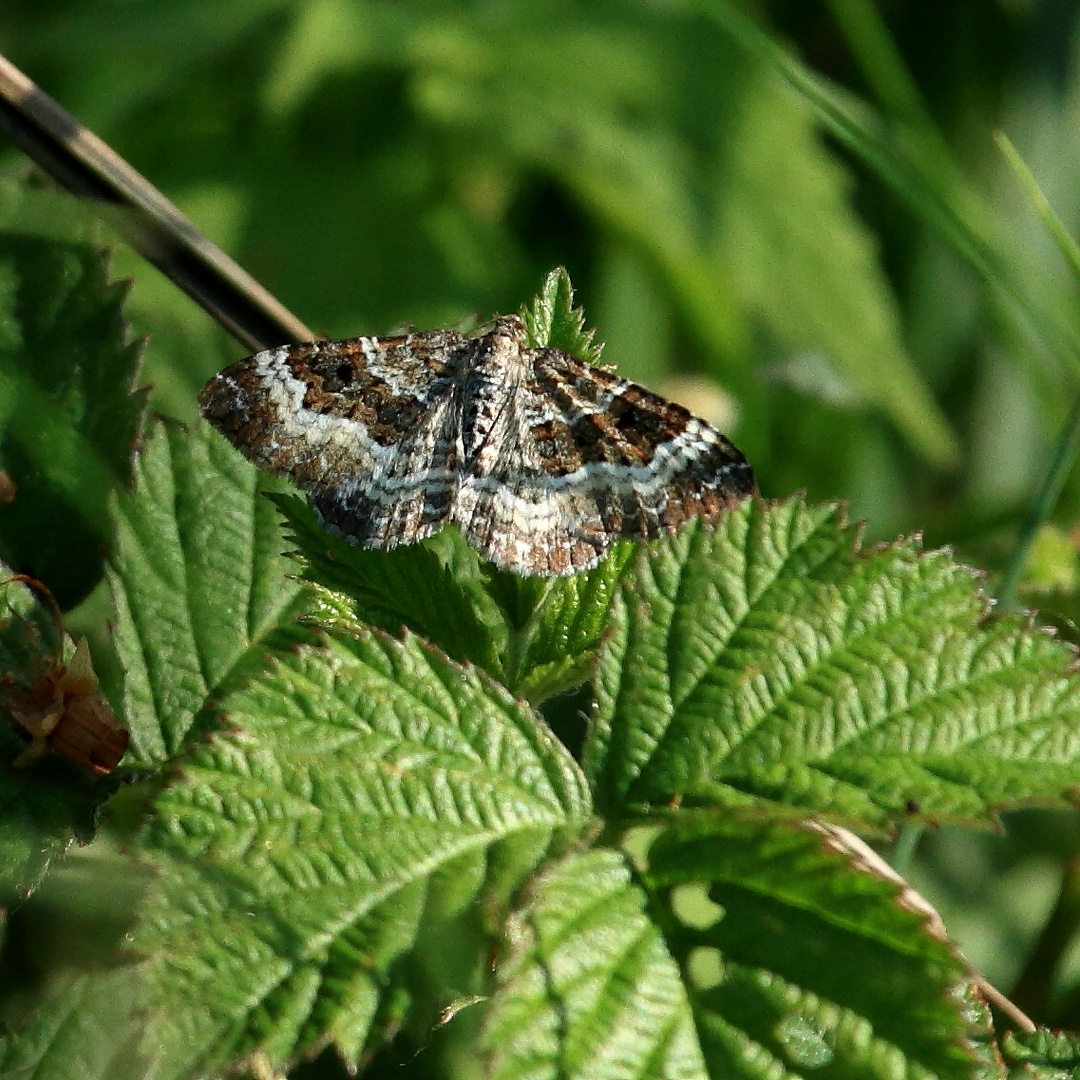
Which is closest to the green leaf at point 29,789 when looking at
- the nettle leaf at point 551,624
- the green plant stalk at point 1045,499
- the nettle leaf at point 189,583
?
the nettle leaf at point 189,583

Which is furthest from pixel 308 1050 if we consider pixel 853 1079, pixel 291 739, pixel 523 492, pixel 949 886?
pixel 949 886

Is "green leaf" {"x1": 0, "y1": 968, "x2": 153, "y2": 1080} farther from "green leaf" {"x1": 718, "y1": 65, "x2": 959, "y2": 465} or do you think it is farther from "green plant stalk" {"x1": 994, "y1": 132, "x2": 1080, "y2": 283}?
"green leaf" {"x1": 718, "y1": 65, "x2": 959, "y2": 465}

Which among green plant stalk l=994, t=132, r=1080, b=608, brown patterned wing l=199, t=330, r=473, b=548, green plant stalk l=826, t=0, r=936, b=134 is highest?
green plant stalk l=826, t=0, r=936, b=134

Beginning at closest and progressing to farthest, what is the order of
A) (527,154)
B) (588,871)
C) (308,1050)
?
(308,1050) → (588,871) → (527,154)

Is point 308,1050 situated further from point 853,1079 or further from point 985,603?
point 985,603

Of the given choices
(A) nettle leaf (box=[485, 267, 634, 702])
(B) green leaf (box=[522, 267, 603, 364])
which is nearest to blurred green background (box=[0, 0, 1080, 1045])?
(B) green leaf (box=[522, 267, 603, 364])

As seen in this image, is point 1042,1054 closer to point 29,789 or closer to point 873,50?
point 29,789

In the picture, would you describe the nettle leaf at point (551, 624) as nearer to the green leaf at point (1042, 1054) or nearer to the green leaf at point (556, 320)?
the green leaf at point (556, 320)
